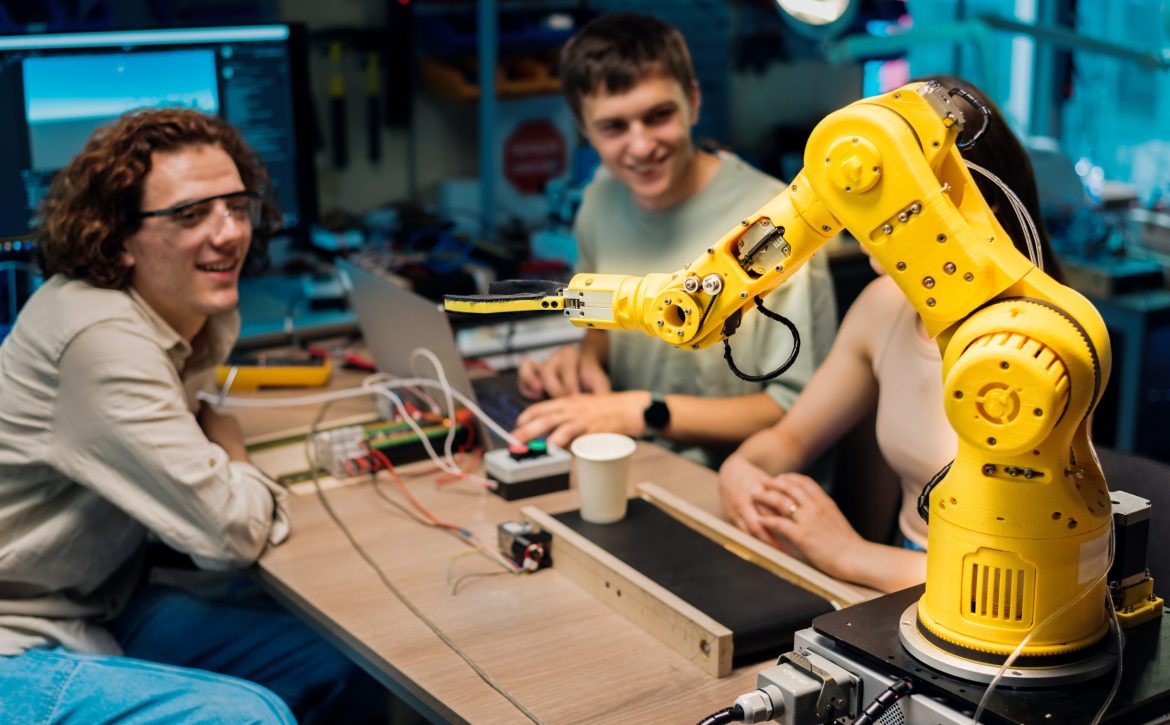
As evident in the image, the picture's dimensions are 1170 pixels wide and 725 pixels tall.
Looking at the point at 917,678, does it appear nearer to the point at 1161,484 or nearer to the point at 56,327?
the point at 1161,484

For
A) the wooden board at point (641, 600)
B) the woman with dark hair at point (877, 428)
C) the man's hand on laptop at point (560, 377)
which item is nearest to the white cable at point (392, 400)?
the man's hand on laptop at point (560, 377)

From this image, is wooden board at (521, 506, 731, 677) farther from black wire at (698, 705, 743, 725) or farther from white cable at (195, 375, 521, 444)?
white cable at (195, 375, 521, 444)

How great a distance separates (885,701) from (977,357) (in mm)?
291

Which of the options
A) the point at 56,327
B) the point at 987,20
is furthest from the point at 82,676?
the point at 987,20

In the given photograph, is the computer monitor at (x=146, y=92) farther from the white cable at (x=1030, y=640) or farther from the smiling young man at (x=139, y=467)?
the white cable at (x=1030, y=640)

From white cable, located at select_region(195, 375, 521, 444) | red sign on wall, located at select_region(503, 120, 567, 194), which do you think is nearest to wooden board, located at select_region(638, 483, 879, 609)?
white cable, located at select_region(195, 375, 521, 444)

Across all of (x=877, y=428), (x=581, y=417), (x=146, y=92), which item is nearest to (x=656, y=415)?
(x=581, y=417)

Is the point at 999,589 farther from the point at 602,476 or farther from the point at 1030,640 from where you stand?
the point at 602,476

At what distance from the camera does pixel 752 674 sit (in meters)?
1.35

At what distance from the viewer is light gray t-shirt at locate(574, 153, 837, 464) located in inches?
82.7

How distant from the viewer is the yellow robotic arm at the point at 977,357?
1.00 m

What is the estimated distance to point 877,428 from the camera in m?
1.82

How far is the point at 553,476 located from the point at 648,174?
0.62 metres

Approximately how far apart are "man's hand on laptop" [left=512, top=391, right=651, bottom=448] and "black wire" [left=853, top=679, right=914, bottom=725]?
0.94 metres
